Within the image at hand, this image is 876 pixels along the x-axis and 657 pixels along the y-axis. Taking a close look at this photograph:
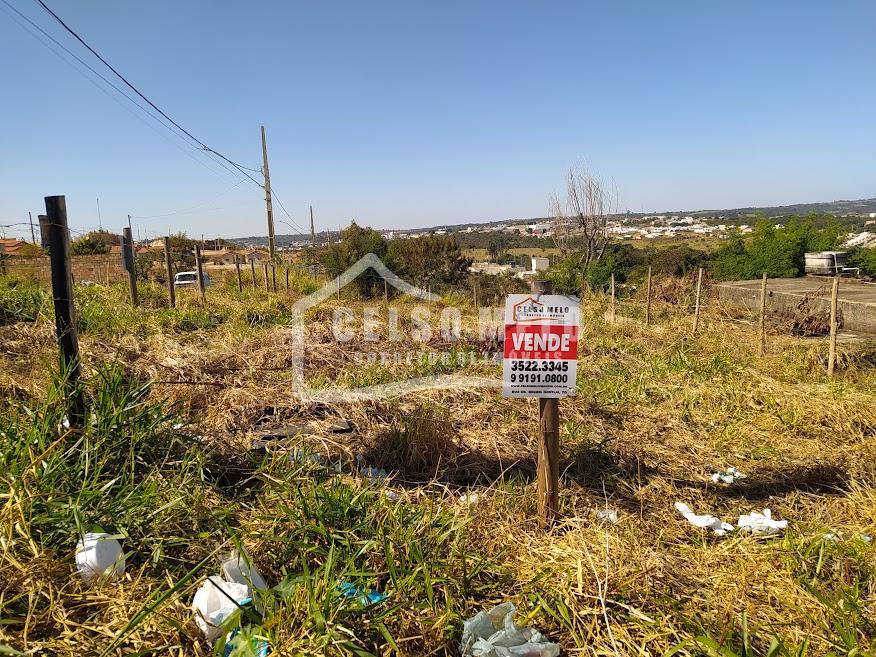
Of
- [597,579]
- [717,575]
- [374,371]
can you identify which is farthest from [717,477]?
[374,371]

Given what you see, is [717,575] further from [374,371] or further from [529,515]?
[374,371]

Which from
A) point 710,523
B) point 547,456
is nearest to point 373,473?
point 547,456

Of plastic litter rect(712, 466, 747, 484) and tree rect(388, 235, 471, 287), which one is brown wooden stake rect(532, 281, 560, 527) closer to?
plastic litter rect(712, 466, 747, 484)

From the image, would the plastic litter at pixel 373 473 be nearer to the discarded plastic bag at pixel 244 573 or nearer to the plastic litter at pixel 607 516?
the discarded plastic bag at pixel 244 573

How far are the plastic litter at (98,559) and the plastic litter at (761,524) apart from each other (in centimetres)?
296

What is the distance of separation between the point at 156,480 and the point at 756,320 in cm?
976

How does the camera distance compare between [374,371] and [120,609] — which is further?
[374,371]

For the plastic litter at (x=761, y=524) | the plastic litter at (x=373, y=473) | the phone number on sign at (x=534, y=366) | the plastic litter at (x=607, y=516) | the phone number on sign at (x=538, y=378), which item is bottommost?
the plastic litter at (x=761, y=524)

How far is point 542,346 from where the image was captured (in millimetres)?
2428

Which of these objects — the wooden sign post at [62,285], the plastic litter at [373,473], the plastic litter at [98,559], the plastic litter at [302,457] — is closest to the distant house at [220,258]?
the wooden sign post at [62,285]

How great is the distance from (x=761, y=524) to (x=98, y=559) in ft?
10.3

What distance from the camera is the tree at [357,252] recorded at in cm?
1661

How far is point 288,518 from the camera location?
2.24 meters

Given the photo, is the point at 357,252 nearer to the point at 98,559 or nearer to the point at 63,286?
the point at 63,286
